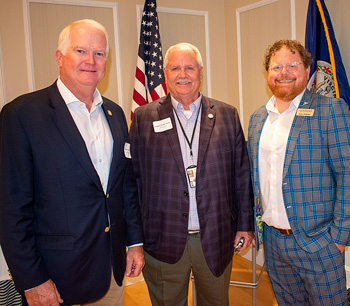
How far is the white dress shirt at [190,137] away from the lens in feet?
6.25

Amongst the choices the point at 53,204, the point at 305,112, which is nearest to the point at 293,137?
the point at 305,112

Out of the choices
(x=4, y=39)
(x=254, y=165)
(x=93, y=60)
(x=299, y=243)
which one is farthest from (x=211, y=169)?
(x=4, y=39)

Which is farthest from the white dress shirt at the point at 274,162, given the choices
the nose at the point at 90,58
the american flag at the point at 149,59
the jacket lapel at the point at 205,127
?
the american flag at the point at 149,59

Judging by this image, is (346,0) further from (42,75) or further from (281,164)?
(42,75)

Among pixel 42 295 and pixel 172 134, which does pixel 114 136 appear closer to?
pixel 172 134

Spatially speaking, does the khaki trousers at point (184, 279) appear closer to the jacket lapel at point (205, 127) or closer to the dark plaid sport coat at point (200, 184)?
the dark plaid sport coat at point (200, 184)

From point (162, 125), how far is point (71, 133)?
65 centimetres

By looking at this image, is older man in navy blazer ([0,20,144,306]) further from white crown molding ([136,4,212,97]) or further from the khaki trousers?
white crown molding ([136,4,212,97])

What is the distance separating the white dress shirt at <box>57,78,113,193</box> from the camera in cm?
154

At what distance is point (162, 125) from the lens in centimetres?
197

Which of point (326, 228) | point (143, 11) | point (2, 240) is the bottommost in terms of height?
point (326, 228)

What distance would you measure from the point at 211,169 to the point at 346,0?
1.98m

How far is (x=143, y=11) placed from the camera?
10.8 feet

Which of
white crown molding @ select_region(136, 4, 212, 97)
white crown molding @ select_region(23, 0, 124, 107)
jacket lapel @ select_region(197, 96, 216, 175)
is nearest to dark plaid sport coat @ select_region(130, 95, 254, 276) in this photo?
jacket lapel @ select_region(197, 96, 216, 175)
